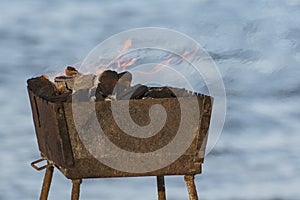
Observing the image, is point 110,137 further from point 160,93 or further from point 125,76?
point 125,76

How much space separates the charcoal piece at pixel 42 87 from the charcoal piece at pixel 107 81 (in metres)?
0.29

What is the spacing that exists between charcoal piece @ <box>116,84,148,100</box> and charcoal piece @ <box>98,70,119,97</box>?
0.11 meters

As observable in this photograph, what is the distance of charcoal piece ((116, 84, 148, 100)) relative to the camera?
4.75 meters

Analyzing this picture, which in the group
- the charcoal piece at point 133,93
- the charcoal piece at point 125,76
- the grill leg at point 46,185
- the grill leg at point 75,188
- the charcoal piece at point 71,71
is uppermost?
the charcoal piece at point 71,71

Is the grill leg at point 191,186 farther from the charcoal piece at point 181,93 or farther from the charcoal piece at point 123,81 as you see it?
the charcoal piece at point 123,81

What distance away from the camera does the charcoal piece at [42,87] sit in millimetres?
4980

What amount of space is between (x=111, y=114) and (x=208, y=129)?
56 cm

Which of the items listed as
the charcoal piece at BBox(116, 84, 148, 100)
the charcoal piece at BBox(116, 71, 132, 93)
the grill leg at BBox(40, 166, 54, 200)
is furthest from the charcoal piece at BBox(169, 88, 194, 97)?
the grill leg at BBox(40, 166, 54, 200)

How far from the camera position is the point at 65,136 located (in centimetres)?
468

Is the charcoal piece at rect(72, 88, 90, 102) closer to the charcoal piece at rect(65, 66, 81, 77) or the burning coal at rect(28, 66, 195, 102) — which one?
A: the burning coal at rect(28, 66, 195, 102)

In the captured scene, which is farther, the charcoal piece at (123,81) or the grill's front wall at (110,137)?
the charcoal piece at (123,81)

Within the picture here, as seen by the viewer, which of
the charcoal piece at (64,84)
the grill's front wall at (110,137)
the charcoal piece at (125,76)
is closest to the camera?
the grill's front wall at (110,137)

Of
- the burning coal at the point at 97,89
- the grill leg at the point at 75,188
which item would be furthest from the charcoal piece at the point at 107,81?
the grill leg at the point at 75,188

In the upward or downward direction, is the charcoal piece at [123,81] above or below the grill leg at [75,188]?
above
